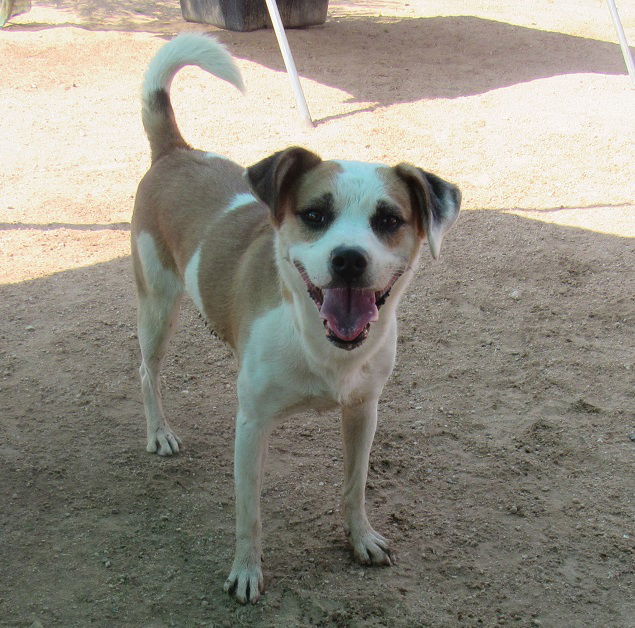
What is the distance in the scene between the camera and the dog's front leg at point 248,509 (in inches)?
109

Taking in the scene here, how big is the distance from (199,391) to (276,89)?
5662 mm

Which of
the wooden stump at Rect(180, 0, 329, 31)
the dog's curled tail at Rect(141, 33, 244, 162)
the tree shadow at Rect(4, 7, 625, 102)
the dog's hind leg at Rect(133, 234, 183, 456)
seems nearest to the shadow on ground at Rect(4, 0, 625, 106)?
the tree shadow at Rect(4, 7, 625, 102)

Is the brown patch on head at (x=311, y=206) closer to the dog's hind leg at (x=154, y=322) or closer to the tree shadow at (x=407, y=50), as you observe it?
the dog's hind leg at (x=154, y=322)

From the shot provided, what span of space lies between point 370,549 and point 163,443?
1133mm

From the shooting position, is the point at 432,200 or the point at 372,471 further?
the point at 372,471

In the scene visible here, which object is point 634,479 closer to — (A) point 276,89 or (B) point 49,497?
(B) point 49,497

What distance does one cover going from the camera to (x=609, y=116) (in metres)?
7.89

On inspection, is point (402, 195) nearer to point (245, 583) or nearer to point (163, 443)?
point (245, 583)

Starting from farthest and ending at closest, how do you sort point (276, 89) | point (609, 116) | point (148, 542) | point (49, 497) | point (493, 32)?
point (493, 32)
point (276, 89)
point (609, 116)
point (49, 497)
point (148, 542)

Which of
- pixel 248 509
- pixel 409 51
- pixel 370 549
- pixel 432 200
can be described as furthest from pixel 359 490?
pixel 409 51

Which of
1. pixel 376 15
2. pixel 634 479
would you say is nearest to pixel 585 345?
pixel 634 479

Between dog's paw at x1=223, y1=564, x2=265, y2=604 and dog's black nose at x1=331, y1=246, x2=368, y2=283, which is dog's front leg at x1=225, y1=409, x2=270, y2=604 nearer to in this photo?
dog's paw at x1=223, y1=564, x2=265, y2=604

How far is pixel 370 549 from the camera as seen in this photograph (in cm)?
300

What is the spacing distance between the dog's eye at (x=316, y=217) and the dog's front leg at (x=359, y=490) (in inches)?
30.9
